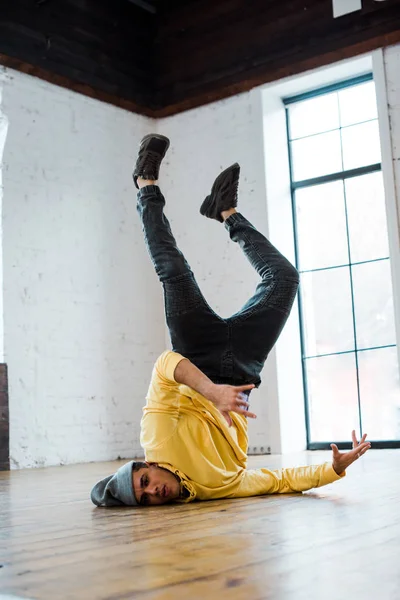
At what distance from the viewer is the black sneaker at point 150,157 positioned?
3307 millimetres

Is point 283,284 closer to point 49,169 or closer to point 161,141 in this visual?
point 161,141

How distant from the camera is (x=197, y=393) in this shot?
117 inches

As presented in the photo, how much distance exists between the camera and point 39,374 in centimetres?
602

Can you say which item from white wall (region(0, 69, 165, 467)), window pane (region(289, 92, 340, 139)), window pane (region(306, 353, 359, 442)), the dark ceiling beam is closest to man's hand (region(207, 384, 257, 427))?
white wall (region(0, 69, 165, 467))

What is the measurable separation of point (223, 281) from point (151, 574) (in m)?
5.26

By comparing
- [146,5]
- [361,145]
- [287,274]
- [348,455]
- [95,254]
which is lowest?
[348,455]

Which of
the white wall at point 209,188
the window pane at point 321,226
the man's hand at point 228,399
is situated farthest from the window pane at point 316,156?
the man's hand at point 228,399

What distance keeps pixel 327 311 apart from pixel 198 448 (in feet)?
12.5

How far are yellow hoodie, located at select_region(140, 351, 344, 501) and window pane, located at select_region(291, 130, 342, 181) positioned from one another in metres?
4.02

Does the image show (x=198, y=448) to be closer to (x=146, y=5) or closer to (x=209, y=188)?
(x=209, y=188)

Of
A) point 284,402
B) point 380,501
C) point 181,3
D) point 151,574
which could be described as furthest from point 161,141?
point 181,3

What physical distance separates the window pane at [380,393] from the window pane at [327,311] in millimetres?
229

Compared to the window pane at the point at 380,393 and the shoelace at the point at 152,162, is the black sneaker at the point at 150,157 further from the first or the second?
the window pane at the point at 380,393

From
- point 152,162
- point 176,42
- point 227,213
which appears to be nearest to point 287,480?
point 227,213
